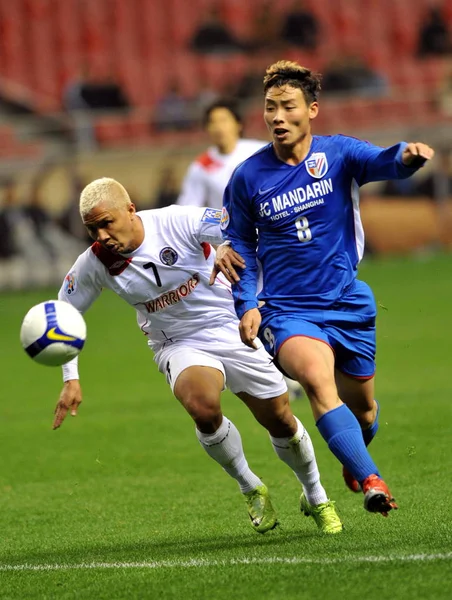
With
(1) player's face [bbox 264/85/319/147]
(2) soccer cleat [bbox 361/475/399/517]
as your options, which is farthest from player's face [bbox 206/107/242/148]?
(2) soccer cleat [bbox 361/475/399/517]

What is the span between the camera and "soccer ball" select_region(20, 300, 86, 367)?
5754mm

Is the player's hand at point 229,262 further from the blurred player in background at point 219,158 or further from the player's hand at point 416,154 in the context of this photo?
the blurred player in background at point 219,158

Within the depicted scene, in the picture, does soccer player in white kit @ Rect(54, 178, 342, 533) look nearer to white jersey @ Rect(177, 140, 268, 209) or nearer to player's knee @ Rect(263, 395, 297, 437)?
player's knee @ Rect(263, 395, 297, 437)

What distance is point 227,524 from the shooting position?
653 cm

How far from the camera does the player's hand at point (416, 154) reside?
519 cm

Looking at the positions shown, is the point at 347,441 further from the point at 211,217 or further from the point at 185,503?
the point at 185,503

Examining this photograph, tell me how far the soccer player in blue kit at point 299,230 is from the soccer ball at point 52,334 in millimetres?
801

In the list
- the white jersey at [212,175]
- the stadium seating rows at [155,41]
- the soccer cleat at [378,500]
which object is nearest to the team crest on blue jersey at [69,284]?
the soccer cleat at [378,500]

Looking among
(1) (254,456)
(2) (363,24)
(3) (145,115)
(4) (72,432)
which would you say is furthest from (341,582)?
(2) (363,24)

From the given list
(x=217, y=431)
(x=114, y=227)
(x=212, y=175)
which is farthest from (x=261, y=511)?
(x=212, y=175)

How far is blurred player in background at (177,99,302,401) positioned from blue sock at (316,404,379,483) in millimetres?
4950

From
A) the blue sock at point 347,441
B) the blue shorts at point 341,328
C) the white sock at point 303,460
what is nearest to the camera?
the blue sock at point 347,441

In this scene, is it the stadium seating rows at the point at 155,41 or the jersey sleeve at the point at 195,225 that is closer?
the jersey sleeve at the point at 195,225

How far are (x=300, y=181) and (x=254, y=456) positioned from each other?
349 cm
